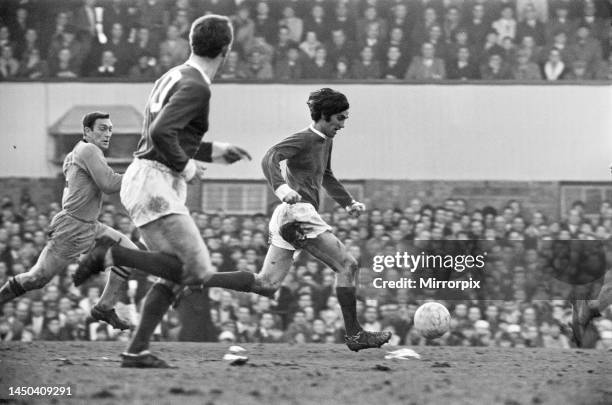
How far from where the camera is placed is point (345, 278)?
909cm

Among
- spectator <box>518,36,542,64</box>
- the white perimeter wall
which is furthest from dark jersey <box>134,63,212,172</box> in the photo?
spectator <box>518,36,542,64</box>

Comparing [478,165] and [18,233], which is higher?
[478,165]

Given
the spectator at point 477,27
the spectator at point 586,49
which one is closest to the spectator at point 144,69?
the spectator at point 477,27

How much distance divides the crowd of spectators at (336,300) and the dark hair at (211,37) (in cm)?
602

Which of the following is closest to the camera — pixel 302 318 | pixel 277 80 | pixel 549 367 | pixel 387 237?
pixel 549 367

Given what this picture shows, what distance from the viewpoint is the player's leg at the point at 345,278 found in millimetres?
8992

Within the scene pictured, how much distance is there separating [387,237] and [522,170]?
12.8 feet

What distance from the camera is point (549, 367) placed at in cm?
848

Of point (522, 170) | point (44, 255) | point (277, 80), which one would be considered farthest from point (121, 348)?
point (522, 170)

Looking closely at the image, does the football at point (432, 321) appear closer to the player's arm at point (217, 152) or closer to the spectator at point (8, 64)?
the player's arm at point (217, 152)

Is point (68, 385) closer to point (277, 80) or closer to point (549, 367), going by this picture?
point (549, 367)

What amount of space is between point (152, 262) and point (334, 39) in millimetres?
9654

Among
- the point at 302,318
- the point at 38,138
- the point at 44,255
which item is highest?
the point at 38,138

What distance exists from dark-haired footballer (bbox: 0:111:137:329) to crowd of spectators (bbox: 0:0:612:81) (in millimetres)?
7154
